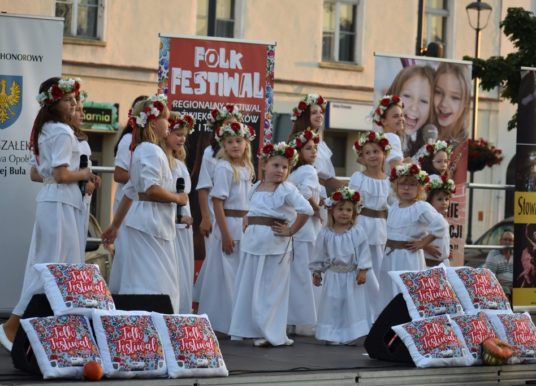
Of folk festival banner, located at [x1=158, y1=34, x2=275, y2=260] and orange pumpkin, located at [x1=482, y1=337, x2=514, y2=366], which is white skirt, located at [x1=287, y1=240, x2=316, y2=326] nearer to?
folk festival banner, located at [x1=158, y1=34, x2=275, y2=260]

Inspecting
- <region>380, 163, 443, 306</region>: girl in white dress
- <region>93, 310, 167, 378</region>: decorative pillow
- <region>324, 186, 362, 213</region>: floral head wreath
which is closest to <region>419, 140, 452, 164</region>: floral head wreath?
<region>380, 163, 443, 306</region>: girl in white dress

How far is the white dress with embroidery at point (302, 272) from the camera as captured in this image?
15.0 metres

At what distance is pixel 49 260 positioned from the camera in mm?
12516

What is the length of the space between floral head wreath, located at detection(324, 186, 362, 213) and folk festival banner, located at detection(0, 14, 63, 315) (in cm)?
299

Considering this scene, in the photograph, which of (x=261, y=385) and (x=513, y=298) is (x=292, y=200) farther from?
(x=513, y=298)

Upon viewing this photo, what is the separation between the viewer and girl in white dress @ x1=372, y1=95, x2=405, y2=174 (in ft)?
53.1

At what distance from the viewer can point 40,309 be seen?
11.3 meters

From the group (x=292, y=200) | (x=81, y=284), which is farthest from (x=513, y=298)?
(x=81, y=284)

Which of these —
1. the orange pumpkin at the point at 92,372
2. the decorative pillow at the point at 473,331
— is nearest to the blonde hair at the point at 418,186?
the decorative pillow at the point at 473,331

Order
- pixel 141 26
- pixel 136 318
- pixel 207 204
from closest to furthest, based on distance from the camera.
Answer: pixel 136 318 < pixel 207 204 < pixel 141 26

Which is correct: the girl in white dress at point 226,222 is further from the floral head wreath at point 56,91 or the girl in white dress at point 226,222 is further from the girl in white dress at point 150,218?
the floral head wreath at point 56,91

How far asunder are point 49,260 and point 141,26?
792 inches

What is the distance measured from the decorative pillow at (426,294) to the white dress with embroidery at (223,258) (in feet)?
7.39

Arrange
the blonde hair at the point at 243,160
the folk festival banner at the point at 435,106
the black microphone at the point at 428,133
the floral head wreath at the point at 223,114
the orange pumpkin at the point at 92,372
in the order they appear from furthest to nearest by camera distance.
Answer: the black microphone at the point at 428,133
the folk festival banner at the point at 435,106
the floral head wreath at the point at 223,114
the blonde hair at the point at 243,160
the orange pumpkin at the point at 92,372
